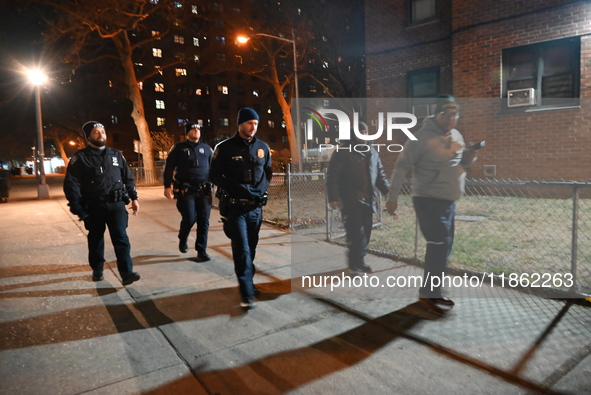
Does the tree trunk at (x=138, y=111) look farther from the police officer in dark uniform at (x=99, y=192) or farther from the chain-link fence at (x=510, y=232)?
the police officer in dark uniform at (x=99, y=192)

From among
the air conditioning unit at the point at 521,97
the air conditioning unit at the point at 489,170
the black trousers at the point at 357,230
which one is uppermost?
the air conditioning unit at the point at 521,97

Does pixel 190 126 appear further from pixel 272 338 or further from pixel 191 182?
pixel 272 338

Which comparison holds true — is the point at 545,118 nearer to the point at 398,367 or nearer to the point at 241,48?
the point at 398,367

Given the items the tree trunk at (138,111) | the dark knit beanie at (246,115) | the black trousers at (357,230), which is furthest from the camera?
the tree trunk at (138,111)

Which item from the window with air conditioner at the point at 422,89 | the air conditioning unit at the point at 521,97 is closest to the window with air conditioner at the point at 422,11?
the window with air conditioner at the point at 422,89

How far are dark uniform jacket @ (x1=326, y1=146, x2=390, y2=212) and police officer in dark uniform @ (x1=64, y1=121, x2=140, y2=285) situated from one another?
2.47 meters

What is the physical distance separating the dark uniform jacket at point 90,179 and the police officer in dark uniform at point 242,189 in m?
1.35

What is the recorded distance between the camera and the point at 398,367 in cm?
273

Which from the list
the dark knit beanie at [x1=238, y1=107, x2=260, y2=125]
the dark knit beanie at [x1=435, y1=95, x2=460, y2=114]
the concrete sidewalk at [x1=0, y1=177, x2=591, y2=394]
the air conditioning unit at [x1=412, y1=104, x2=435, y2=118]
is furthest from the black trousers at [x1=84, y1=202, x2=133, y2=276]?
the air conditioning unit at [x1=412, y1=104, x2=435, y2=118]

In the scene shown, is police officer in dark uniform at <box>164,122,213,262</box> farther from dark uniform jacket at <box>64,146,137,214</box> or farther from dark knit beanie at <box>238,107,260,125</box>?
dark knit beanie at <box>238,107,260,125</box>

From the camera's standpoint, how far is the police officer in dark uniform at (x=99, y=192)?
14.3 feet

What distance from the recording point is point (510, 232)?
256 inches

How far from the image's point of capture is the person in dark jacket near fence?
15.3 ft

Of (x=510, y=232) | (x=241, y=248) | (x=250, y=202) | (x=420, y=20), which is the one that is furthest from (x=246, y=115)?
(x=420, y=20)
